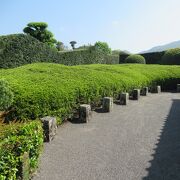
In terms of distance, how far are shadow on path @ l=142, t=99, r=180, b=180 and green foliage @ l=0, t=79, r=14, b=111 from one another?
3.53m

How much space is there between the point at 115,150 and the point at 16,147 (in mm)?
2827

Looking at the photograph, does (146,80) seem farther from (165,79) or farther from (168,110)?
(168,110)

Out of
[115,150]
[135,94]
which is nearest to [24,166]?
[115,150]

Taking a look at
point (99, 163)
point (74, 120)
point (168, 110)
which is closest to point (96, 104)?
point (74, 120)

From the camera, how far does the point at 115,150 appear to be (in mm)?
6586

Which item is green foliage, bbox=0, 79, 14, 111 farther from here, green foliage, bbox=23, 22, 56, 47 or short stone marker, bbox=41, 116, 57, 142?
green foliage, bbox=23, 22, 56, 47

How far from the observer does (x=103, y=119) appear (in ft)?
31.9

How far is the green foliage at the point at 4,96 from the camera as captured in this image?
659 cm


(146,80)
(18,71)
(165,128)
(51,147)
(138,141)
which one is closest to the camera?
(51,147)

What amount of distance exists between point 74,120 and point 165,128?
2836mm

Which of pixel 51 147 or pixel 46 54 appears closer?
pixel 51 147

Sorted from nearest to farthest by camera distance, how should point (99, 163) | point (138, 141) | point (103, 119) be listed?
point (99, 163), point (138, 141), point (103, 119)

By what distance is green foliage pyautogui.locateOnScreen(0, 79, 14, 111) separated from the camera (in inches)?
259

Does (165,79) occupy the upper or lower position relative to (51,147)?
upper
